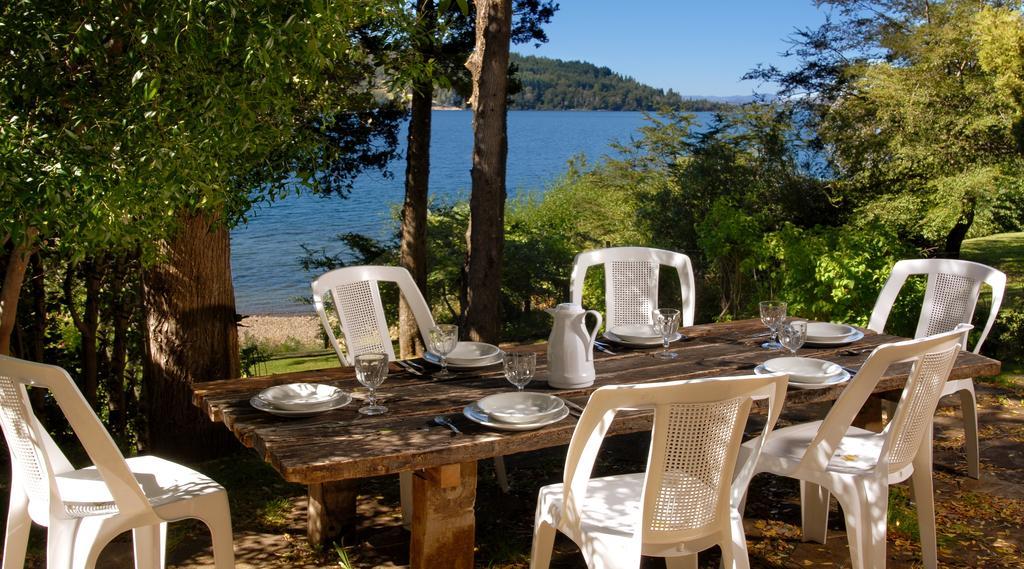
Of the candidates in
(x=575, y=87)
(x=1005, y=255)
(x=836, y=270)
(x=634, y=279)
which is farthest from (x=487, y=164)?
(x=575, y=87)

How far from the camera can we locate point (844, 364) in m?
2.85

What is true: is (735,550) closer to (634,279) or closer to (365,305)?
(365,305)

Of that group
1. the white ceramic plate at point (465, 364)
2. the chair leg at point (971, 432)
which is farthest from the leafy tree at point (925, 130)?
the white ceramic plate at point (465, 364)

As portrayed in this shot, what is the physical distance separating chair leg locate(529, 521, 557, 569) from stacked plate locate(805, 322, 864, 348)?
1.37m

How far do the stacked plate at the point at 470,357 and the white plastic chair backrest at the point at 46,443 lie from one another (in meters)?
1.03

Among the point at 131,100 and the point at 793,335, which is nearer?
the point at 131,100

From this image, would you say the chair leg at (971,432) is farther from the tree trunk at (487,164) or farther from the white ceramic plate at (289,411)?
the tree trunk at (487,164)

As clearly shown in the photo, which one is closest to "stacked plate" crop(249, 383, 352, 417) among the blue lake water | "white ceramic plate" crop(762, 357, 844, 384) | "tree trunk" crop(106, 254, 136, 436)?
the blue lake water

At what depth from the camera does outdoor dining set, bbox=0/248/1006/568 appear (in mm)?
1946

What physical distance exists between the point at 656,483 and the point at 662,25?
33.9 m

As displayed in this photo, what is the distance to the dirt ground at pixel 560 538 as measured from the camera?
2.86m

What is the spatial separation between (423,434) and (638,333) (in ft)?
4.09

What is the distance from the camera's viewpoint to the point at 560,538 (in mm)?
3020

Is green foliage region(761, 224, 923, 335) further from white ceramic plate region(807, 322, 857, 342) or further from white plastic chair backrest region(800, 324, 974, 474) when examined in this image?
white plastic chair backrest region(800, 324, 974, 474)
